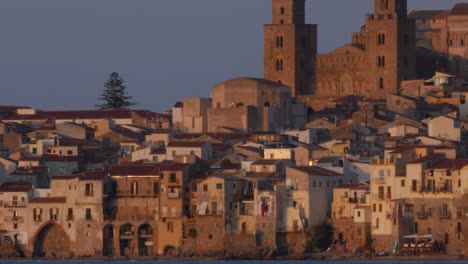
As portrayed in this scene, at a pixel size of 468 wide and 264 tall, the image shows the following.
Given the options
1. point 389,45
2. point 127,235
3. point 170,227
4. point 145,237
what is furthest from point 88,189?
point 389,45

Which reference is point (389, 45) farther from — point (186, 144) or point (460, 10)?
point (186, 144)

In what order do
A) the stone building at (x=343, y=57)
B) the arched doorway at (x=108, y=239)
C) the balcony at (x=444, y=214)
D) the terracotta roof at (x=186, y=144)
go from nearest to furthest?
the balcony at (x=444, y=214)
the arched doorway at (x=108, y=239)
the terracotta roof at (x=186, y=144)
the stone building at (x=343, y=57)

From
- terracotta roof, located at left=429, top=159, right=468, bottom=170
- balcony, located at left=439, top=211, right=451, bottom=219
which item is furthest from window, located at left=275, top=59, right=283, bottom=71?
balcony, located at left=439, top=211, right=451, bottom=219

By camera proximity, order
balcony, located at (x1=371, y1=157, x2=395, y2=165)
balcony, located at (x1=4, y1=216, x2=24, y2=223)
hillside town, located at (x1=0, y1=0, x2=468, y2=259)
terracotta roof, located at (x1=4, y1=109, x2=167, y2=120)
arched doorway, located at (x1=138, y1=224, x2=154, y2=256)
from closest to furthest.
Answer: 1. hillside town, located at (x1=0, y1=0, x2=468, y2=259)
2. balcony, located at (x1=371, y1=157, x2=395, y2=165)
3. arched doorway, located at (x1=138, y1=224, x2=154, y2=256)
4. balcony, located at (x1=4, y1=216, x2=24, y2=223)
5. terracotta roof, located at (x1=4, y1=109, x2=167, y2=120)

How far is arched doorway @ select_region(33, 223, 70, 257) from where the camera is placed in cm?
11656

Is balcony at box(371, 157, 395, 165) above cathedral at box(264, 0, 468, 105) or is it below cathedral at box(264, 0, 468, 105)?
below

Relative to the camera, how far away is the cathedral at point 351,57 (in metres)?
152

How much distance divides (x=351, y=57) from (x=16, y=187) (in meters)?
39.7

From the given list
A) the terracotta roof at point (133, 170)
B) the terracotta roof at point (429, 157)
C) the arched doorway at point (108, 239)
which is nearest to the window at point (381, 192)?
the terracotta roof at point (429, 157)

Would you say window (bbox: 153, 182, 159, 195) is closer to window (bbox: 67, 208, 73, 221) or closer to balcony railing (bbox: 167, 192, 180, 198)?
balcony railing (bbox: 167, 192, 180, 198)

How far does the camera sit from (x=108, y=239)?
11675 centimetres

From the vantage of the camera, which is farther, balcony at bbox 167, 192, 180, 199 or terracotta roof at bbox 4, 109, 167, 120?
terracotta roof at bbox 4, 109, 167, 120

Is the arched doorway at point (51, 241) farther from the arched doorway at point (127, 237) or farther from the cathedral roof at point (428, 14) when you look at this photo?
the cathedral roof at point (428, 14)

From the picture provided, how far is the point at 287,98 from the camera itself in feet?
464
